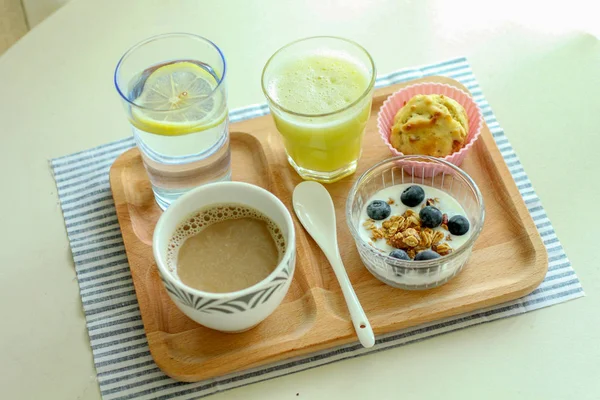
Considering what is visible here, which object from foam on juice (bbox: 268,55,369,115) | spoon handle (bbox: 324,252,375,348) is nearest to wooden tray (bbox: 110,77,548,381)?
spoon handle (bbox: 324,252,375,348)

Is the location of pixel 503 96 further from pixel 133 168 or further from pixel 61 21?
pixel 61 21

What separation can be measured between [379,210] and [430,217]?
8cm

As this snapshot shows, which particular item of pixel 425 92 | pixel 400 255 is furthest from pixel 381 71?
pixel 400 255

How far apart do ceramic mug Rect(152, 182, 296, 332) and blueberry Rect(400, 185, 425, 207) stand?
0.23 meters

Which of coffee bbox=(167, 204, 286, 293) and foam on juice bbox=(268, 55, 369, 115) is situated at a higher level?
foam on juice bbox=(268, 55, 369, 115)

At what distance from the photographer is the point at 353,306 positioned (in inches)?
43.7

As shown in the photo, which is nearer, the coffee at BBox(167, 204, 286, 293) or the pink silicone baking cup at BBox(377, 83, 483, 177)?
the coffee at BBox(167, 204, 286, 293)

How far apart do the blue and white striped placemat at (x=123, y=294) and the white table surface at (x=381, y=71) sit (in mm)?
18

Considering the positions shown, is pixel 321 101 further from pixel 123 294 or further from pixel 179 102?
pixel 123 294

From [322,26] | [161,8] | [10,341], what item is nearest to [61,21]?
[161,8]

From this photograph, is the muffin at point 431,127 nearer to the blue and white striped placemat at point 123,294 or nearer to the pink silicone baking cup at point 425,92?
the pink silicone baking cup at point 425,92

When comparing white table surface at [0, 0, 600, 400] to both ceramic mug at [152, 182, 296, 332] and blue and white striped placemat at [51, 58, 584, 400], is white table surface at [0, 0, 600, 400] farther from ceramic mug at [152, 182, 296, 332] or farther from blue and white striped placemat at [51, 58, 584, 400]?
ceramic mug at [152, 182, 296, 332]

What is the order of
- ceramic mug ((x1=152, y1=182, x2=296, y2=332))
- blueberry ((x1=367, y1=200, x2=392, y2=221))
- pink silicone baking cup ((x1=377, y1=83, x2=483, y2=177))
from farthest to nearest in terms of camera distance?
pink silicone baking cup ((x1=377, y1=83, x2=483, y2=177))
blueberry ((x1=367, y1=200, x2=392, y2=221))
ceramic mug ((x1=152, y1=182, x2=296, y2=332))

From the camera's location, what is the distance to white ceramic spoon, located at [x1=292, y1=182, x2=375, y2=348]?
110 cm
